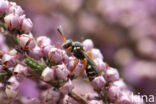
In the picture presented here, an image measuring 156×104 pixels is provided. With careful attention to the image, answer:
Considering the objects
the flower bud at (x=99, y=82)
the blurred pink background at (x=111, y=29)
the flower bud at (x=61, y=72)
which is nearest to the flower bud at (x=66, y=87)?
the flower bud at (x=61, y=72)

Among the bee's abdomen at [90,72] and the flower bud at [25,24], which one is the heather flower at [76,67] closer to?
the bee's abdomen at [90,72]

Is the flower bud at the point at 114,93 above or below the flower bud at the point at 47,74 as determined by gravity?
above

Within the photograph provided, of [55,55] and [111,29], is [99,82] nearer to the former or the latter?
[55,55]

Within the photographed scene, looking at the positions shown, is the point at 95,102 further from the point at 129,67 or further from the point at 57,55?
the point at 129,67

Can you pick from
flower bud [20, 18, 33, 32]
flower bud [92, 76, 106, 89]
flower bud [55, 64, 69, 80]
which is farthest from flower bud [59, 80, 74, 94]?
flower bud [20, 18, 33, 32]

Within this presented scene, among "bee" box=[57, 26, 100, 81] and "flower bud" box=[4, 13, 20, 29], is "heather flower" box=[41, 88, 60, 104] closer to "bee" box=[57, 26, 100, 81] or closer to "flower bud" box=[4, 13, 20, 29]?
"bee" box=[57, 26, 100, 81]

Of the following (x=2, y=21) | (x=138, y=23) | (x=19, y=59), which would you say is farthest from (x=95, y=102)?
(x=138, y=23)
